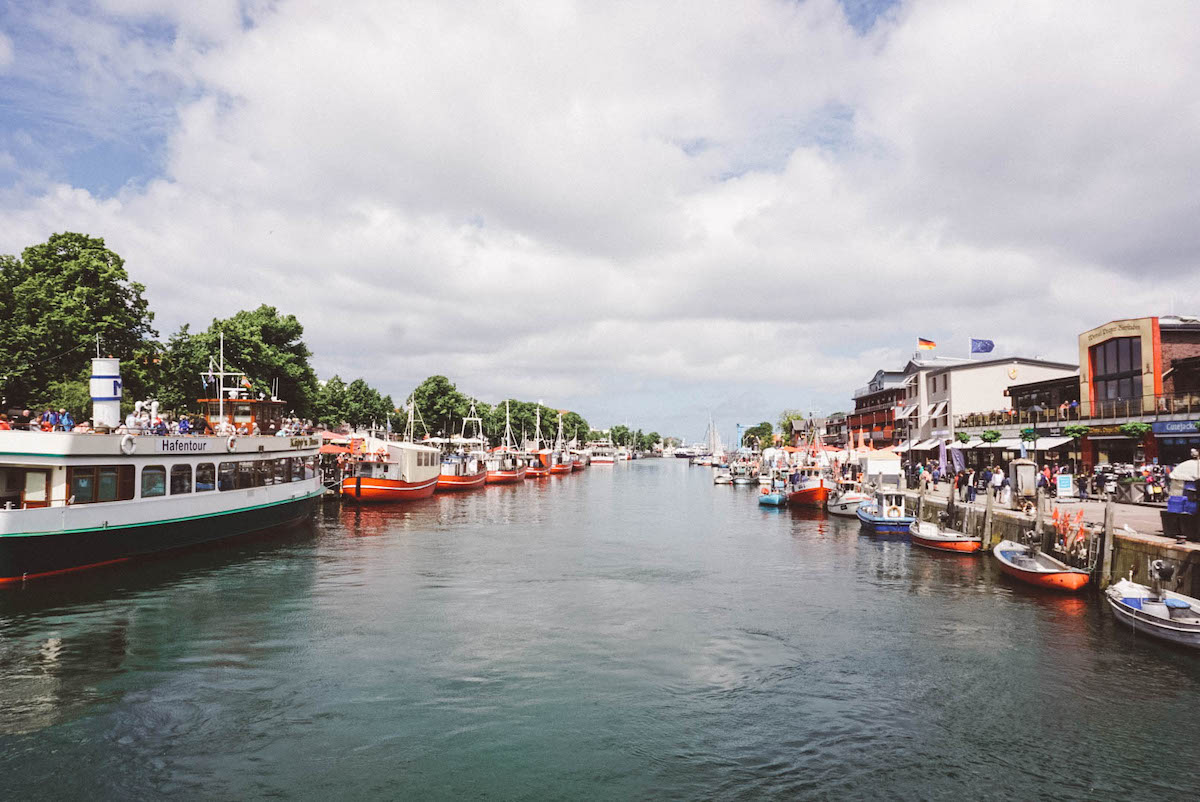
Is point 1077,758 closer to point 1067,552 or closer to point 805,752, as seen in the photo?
point 805,752

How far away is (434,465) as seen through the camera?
8325 cm

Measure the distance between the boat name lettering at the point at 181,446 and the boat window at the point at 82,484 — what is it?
11.1 ft

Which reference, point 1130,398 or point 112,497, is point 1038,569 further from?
point 112,497

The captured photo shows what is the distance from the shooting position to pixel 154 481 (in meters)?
33.9

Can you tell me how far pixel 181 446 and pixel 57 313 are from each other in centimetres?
2344

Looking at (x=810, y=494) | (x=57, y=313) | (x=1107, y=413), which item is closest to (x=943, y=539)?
(x=1107, y=413)

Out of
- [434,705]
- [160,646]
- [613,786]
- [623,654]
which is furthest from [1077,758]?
[160,646]

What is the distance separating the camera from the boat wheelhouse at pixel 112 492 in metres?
28.1

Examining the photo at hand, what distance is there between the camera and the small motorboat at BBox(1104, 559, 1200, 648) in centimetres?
2064

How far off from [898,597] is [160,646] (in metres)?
26.6

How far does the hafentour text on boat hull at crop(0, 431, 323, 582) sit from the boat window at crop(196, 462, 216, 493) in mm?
53

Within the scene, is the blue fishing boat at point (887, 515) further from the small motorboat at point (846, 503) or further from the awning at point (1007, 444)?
the awning at point (1007, 444)

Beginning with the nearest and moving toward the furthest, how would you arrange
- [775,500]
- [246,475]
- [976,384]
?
[246,475] < [775,500] < [976,384]

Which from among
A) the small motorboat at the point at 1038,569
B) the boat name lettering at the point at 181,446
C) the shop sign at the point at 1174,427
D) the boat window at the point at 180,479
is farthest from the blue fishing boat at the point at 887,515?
the boat window at the point at 180,479
